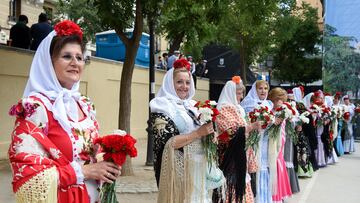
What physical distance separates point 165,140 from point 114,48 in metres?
12.2

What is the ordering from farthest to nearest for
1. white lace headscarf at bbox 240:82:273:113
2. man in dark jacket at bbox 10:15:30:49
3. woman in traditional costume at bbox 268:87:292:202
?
man in dark jacket at bbox 10:15:30:49 < white lace headscarf at bbox 240:82:273:113 < woman in traditional costume at bbox 268:87:292:202

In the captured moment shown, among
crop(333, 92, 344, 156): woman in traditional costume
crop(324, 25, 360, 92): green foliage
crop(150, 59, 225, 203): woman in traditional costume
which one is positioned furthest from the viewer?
crop(324, 25, 360, 92): green foliage

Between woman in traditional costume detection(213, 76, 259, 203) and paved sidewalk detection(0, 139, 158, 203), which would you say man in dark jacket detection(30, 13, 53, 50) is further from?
woman in traditional costume detection(213, 76, 259, 203)

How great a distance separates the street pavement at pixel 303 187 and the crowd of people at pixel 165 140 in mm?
597

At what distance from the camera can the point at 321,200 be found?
308 inches

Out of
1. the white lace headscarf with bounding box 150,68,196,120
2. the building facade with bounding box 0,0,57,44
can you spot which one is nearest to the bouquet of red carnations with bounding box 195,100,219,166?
the white lace headscarf with bounding box 150,68,196,120

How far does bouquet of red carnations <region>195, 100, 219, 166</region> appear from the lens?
156 inches

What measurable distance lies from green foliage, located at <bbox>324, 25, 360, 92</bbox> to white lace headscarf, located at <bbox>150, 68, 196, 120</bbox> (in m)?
13.8

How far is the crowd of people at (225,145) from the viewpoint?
164 inches

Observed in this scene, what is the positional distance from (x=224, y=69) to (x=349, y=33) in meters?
11.0

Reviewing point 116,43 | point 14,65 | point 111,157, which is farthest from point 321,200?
point 116,43

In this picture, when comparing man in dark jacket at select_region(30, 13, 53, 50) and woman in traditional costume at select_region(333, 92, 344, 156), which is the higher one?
man in dark jacket at select_region(30, 13, 53, 50)

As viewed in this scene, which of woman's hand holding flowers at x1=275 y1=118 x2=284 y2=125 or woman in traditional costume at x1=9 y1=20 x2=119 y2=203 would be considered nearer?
woman in traditional costume at x1=9 y1=20 x2=119 y2=203

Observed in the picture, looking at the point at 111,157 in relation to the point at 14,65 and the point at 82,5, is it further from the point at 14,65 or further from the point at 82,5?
the point at 82,5
